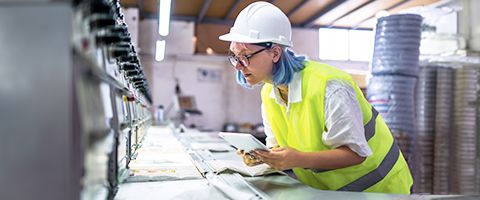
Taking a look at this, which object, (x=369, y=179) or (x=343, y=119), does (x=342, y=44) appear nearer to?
(x=369, y=179)

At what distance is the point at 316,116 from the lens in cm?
137

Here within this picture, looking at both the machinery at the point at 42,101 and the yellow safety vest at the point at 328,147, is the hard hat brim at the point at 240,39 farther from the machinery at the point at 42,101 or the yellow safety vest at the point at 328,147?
the machinery at the point at 42,101

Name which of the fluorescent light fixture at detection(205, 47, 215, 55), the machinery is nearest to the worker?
the machinery

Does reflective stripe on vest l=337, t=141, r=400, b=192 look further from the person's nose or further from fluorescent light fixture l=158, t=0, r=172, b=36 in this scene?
fluorescent light fixture l=158, t=0, r=172, b=36

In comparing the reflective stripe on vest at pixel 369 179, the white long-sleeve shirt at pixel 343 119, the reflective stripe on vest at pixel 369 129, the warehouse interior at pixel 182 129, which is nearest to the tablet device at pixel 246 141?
the warehouse interior at pixel 182 129

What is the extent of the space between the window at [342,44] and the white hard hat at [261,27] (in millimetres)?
6401

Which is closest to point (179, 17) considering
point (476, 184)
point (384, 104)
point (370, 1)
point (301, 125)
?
point (370, 1)

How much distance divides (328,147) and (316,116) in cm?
13

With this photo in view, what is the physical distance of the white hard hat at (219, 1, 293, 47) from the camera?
1.42 meters

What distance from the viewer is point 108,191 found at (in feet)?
3.04

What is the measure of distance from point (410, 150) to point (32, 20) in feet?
10.7

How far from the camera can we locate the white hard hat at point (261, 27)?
1.42 m

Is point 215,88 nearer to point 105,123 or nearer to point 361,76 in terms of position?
point 361,76

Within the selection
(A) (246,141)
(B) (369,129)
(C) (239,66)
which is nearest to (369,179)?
(B) (369,129)
